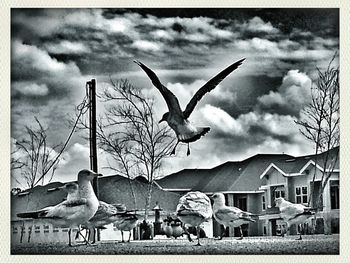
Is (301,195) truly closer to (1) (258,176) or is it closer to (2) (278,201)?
(2) (278,201)

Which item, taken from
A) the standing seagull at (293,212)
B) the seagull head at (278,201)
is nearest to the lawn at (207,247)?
the standing seagull at (293,212)

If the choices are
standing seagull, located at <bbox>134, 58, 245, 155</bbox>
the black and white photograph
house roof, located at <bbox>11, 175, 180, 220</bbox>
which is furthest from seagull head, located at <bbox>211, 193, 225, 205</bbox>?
standing seagull, located at <bbox>134, 58, 245, 155</bbox>

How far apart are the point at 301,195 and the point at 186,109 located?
3.26 feet

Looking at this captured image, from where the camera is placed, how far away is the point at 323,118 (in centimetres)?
909

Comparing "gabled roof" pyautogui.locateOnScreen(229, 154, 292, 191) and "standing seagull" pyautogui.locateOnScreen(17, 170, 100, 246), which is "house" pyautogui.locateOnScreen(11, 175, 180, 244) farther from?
"gabled roof" pyautogui.locateOnScreen(229, 154, 292, 191)

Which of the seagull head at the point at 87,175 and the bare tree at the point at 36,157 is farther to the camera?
the bare tree at the point at 36,157

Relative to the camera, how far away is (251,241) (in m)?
9.05

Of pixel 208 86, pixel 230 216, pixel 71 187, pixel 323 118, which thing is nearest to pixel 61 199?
pixel 71 187

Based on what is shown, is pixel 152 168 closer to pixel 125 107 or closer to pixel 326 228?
pixel 125 107

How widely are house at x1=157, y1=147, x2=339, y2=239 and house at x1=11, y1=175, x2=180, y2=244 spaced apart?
120mm

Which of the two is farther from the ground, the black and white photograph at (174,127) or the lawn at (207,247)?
the black and white photograph at (174,127)

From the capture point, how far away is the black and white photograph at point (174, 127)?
9.09m

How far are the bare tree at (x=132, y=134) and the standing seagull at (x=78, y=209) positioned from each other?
26 centimetres

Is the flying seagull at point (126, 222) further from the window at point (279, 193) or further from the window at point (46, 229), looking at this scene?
the window at point (279, 193)
